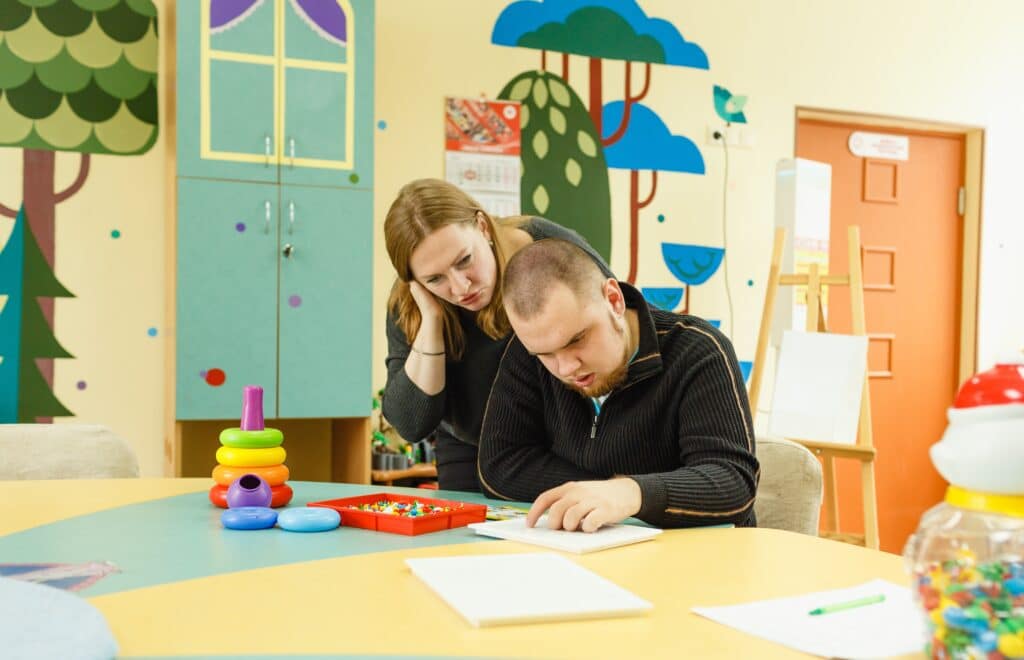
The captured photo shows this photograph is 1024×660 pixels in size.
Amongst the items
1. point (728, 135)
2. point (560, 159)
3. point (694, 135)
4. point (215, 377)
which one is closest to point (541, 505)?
point (215, 377)

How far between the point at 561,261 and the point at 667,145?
9.22ft

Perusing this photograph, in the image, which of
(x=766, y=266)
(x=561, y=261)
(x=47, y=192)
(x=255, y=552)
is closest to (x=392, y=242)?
(x=561, y=261)

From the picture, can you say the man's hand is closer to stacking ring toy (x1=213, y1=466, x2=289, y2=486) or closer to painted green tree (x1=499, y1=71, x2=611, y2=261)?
stacking ring toy (x1=213, y1=466, x2=289, y2=486)

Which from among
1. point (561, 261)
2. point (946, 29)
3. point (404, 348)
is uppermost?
point (946, 29)

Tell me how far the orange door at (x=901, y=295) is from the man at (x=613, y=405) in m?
3.14

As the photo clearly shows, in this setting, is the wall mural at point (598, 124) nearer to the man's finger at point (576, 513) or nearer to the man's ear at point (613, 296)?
the man's ear at point (613, 296)

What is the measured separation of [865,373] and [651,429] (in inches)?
88.9

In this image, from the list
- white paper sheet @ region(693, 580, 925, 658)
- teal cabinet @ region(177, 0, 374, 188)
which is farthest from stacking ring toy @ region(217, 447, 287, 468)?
teal cabinet @ region(177, 0, 374, 188)

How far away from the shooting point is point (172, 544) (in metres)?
1.34

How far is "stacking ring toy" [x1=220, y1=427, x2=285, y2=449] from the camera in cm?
161

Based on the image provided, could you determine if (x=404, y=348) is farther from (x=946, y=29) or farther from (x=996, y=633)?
(x=946, y=29)

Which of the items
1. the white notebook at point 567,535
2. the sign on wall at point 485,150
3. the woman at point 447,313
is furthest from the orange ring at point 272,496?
the sign on wall at point 485,150

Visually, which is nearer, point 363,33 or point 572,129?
point 363,33

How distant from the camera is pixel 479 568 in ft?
3.90
